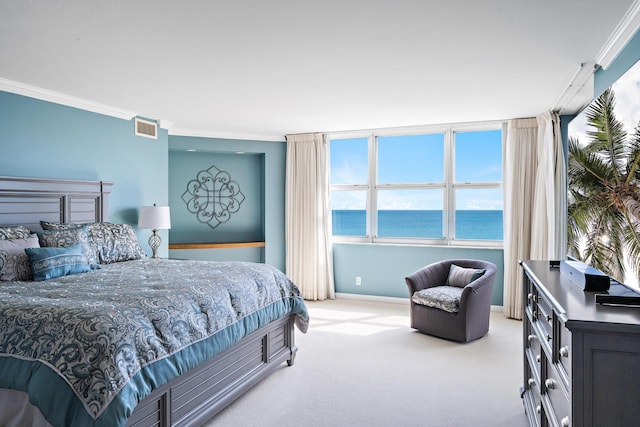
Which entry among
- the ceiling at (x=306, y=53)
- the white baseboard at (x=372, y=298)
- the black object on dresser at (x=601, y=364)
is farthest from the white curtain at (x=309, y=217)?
the black object on dresser at (x=601, y=364)

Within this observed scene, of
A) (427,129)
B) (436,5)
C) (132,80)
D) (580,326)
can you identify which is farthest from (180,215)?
(580,326)

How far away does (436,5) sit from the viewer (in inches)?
91.1

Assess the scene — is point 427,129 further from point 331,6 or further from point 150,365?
point 150,365

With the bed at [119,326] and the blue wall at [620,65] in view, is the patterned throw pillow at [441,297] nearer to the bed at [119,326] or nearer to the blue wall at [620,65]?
the bed at [119,326]

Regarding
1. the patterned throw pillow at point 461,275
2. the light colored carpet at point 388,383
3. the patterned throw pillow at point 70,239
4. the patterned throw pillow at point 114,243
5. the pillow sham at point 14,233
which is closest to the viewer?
the light colored carpet at point 388,383

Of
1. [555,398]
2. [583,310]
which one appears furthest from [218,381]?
[583,310]

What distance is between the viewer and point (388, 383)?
3.23 metres

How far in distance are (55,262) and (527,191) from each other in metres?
5.04

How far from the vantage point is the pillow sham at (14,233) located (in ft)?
10.7

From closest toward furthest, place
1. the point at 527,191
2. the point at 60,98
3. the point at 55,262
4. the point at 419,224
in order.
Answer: the point at 55,262 → the point at 60,98 → the point at 527,191 → the point at 419,224

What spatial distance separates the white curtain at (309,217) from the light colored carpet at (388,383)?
1.48 metres

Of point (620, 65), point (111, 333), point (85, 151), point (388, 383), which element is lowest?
point (388, 383)

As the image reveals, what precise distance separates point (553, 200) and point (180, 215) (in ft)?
16.6

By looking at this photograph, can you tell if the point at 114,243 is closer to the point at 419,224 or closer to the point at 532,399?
the point at 532,399
